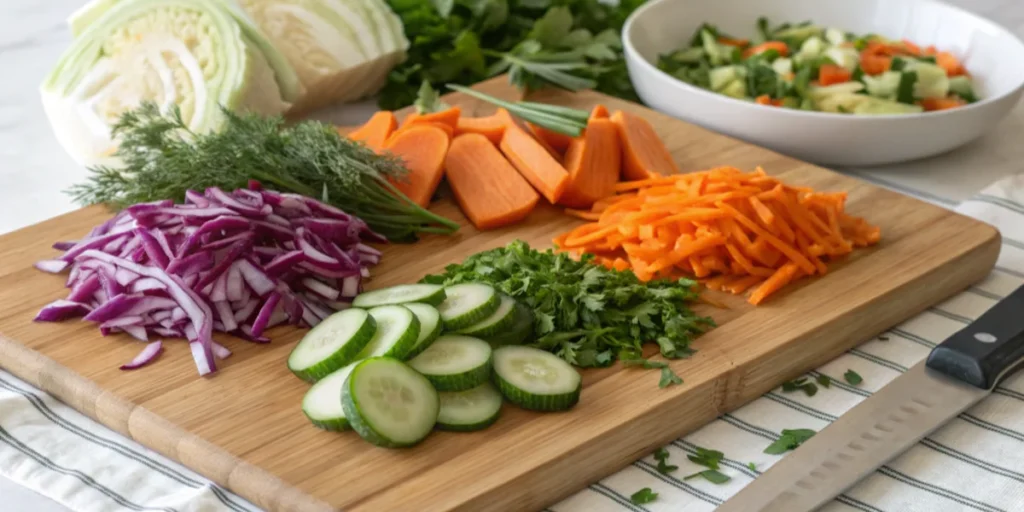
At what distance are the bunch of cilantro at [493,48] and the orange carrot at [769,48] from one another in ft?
1.46

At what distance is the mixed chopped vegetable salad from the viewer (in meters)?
4.05

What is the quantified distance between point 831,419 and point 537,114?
55.2 inches

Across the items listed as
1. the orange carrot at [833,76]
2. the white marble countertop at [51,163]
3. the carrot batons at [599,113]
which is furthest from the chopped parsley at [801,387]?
the orange carrot at [833,76]

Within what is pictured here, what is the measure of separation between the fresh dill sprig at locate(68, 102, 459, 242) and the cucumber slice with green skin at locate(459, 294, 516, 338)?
2.24 feet

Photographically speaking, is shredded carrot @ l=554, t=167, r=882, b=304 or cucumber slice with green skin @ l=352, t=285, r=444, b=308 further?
shredded carrot @ l=554, t=167, r=882, b=304

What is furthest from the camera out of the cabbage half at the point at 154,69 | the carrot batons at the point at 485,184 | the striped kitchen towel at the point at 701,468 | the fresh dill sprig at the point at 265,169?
the cabbage half at the point at 154,69

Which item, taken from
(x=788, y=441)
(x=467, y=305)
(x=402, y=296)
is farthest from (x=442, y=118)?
(x=788, y=441)

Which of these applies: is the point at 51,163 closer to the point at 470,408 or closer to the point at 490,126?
the point at 490,126

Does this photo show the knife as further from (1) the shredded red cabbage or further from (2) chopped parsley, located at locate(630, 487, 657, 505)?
(1) the shredded red cabbage

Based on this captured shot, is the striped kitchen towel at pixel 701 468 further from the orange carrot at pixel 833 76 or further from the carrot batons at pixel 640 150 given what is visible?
the orange carrot at pixel 833 76

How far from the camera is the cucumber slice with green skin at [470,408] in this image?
8.16 feet

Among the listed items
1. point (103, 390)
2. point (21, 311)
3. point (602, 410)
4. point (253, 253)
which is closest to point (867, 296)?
point (602, 410)

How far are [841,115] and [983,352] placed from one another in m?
1.24

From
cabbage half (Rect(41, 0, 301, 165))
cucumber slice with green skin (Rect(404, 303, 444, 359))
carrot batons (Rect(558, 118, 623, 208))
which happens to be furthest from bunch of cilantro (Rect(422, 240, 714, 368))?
cabbage half (Rect(41, 0, 301, 165))
